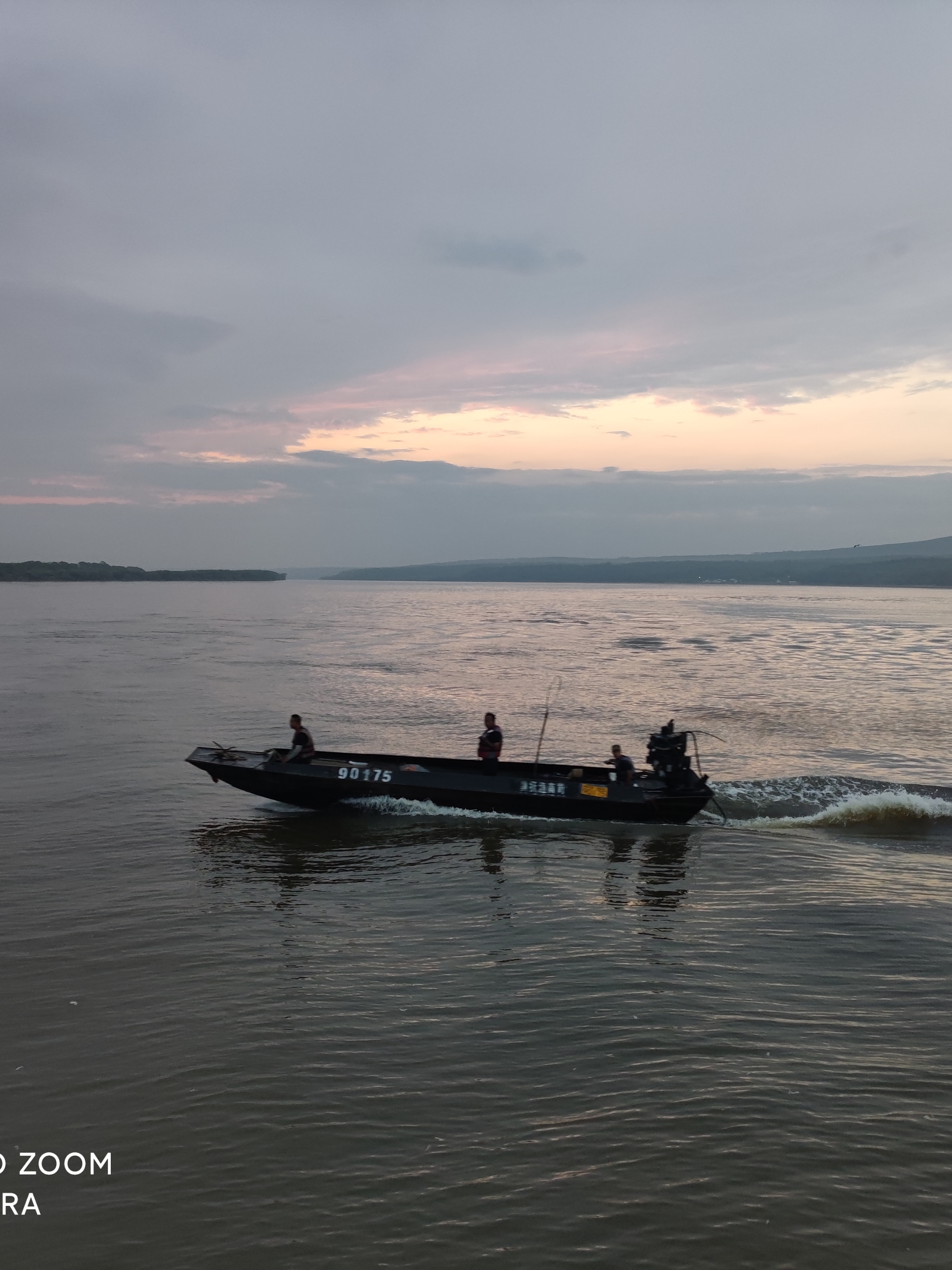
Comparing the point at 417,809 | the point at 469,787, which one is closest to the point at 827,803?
the point at 469,787

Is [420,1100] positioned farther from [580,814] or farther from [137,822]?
[137,822]

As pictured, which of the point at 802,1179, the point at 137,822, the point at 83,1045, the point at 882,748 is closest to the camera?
the point at 802,1179

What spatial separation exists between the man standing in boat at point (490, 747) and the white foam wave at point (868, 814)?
568cm

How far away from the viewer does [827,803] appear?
21375 mm

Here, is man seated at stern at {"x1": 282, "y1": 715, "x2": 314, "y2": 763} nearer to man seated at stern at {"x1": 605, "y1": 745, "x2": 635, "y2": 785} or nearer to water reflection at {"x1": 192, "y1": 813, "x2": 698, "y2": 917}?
water reflection at {"x1": 192, "y1": 813, "x2": 698, "y2": 917}

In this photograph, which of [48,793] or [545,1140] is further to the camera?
[48,793]

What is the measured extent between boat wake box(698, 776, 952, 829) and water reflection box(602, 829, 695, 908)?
2.18m

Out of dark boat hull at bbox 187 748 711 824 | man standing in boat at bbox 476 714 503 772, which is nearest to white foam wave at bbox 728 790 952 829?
dark boat hull at bbox 187 748 711 824

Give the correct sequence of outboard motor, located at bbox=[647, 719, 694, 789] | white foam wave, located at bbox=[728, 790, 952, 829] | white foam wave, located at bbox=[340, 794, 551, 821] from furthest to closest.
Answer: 1. white foam wave, located at bbox=[728, 790, 952, 829]
2. white foam wave, located at bbox=[340, 794, 551, 821]
3. outboard motor, located at bbox=[647, 719, 694, 789]

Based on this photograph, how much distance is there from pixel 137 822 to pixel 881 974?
15124 millimetres

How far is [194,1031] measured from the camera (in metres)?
9.57

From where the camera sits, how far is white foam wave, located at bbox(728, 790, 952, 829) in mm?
19797

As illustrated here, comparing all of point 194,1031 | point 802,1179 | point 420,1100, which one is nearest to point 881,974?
point 802,1179

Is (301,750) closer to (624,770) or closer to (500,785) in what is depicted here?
(500,785)
